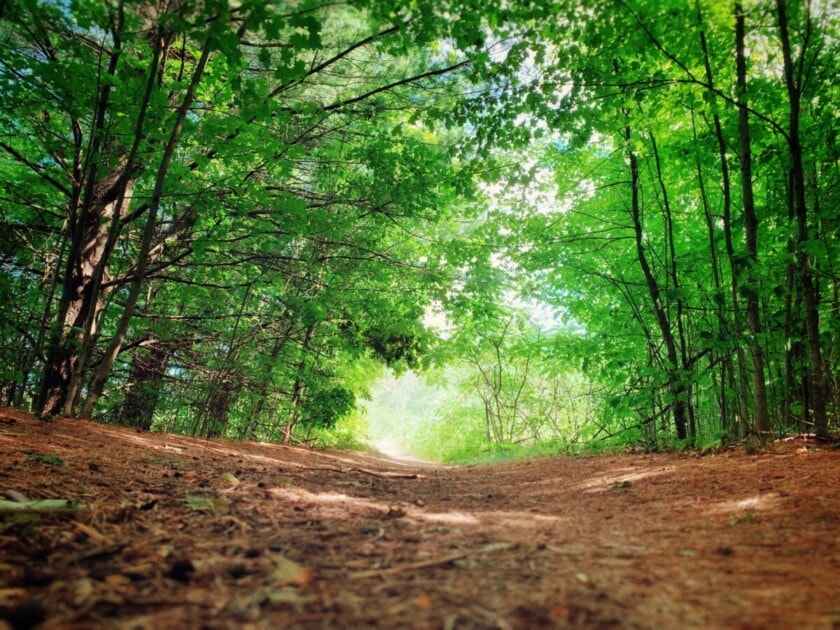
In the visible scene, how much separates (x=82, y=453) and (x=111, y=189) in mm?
4238

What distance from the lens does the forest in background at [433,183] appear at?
369 centimetres

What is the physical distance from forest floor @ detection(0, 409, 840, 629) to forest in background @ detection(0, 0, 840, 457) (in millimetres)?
2226

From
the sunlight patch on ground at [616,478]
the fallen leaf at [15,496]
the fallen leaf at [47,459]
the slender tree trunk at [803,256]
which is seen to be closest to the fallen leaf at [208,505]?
the fallen leaf at [15,496]

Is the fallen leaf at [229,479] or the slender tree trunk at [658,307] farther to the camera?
the slender tree trunk at [658,307]

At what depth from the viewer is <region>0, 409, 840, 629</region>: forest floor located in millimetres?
1036

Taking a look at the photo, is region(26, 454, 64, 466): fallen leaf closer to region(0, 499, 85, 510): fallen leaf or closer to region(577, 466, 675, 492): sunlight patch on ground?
region(0, 499, 85, 510): fallen leaf

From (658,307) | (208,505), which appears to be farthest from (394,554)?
(658,307)

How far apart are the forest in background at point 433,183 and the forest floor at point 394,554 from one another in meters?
2.23

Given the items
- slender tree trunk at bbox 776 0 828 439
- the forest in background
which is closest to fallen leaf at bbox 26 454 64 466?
the forest in background

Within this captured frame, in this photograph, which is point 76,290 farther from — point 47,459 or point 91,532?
point 91,532

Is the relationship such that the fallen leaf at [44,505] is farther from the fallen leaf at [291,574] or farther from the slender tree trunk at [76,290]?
the slender tree trunk at [76,290]

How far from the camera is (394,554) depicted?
59.3 inches

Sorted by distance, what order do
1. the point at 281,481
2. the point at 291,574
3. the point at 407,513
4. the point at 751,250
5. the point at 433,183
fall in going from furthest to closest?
the point at 433,183, the point at 751,250, the point at 281,481, the point at 407,513, the point at 291,574

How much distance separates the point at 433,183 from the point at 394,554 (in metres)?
4.83
